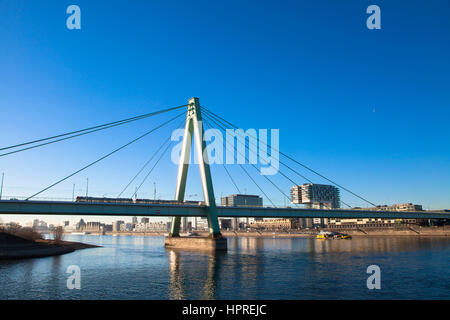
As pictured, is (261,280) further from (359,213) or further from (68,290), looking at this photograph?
(359,213)

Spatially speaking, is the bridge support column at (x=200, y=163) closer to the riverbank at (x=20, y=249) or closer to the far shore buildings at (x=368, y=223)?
the riverbank at (x=20, y=249)

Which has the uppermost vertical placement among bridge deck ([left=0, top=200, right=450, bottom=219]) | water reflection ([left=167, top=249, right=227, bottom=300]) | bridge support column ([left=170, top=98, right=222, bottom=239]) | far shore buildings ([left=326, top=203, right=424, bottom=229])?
bridge support column ([left=170, top=98, right=222, bottom=239])

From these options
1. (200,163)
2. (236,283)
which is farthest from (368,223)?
(236,283)

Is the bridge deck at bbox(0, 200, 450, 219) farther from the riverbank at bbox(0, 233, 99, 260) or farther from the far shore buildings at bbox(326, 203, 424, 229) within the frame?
the far shore buildings at bbox(326, 203, 424, 229)

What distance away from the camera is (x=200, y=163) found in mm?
56781

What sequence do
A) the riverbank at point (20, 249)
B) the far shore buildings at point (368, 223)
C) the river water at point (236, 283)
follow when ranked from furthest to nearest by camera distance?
the far shore buildings at point (368, 223) < the riverbank at point (20, 249) < the river water at point (236, 283)

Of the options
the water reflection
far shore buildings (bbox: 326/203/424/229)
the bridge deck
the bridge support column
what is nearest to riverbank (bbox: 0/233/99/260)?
the bridge deck

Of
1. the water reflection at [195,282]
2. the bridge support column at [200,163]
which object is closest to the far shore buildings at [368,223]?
the bridge support column at [200,163]

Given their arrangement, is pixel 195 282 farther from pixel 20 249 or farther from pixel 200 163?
pixel 20 249

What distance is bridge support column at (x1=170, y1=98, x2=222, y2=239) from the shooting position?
56.4 m

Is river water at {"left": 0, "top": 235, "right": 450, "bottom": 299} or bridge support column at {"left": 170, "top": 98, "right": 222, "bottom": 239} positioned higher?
bridge support column at {"left": 170, "top": 98, "right": 222, "bottom": 239}

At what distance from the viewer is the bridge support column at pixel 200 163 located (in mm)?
56375
